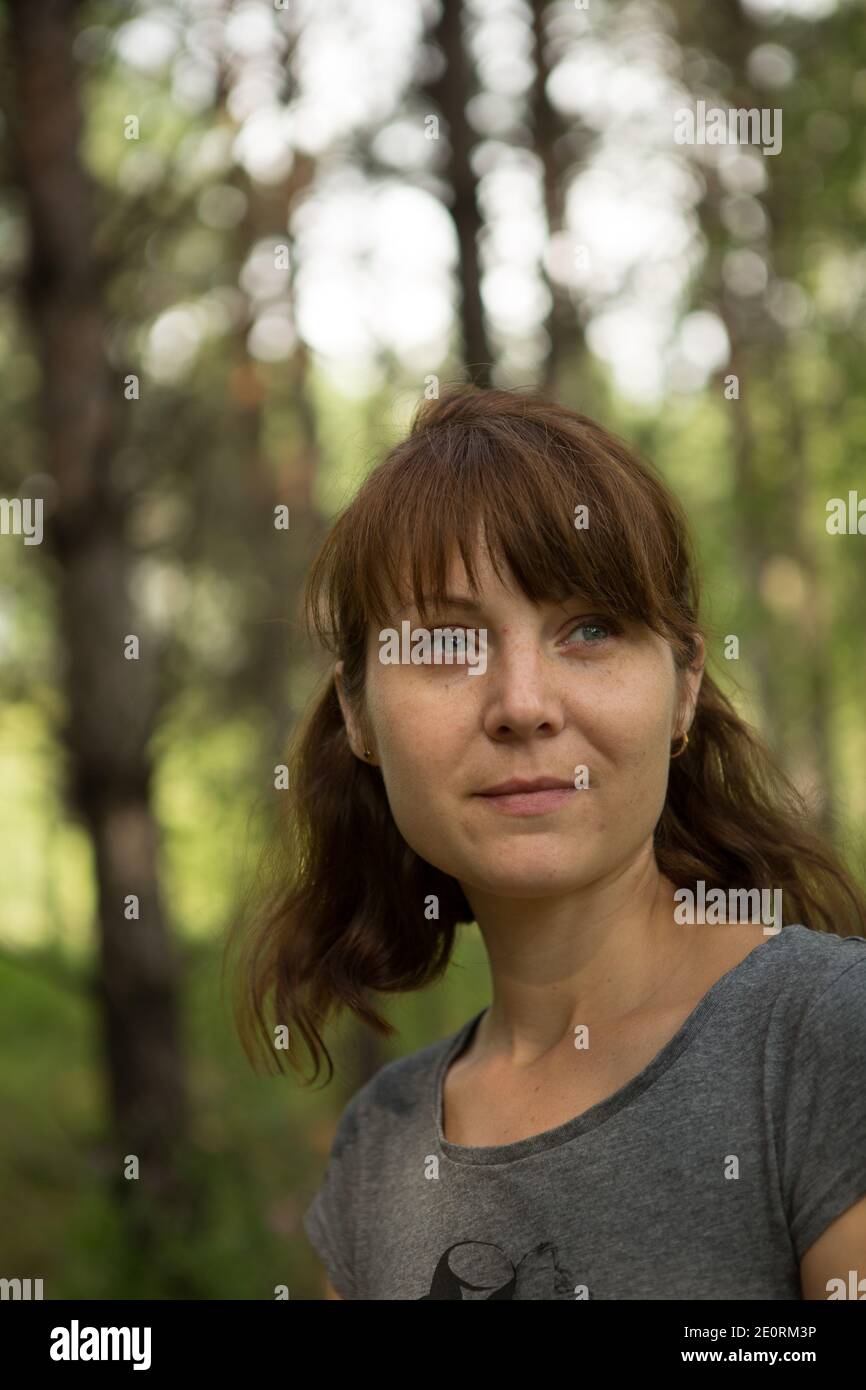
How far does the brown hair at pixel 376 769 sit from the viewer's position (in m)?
1.77

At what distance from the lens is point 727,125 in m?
8.19

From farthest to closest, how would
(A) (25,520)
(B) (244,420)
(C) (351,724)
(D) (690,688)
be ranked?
(B) (244,420), (A) (25,520), (C) (351,724), (D) (690,688)

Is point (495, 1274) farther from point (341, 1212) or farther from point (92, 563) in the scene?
point (92, 563)

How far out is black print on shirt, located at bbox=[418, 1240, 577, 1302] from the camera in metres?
1.64

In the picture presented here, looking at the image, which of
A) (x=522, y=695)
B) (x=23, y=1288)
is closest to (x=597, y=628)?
(x=522, y=695)

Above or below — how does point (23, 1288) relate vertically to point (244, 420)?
below

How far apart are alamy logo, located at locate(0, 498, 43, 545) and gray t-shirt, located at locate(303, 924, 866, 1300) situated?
404 cm

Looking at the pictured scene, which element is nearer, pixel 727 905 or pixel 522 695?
pixel 522 695

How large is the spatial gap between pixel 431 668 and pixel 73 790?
Result: 13.8 feet

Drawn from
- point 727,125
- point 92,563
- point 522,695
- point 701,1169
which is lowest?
point 701,1169

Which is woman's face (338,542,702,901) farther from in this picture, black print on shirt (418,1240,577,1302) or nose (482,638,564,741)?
black print on shirt (418,1240,577,1302)

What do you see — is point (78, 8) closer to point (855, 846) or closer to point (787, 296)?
point (855, 846)

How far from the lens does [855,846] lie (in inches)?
101
